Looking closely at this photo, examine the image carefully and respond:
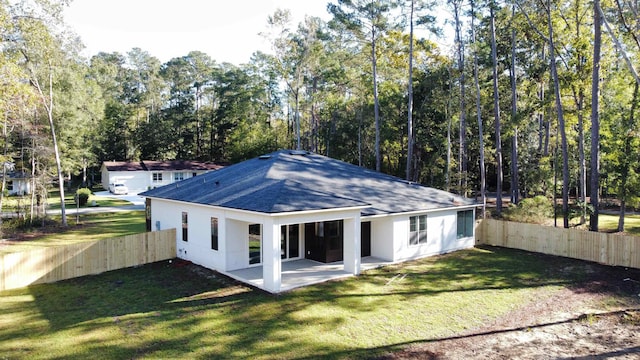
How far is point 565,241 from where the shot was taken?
17875 mm

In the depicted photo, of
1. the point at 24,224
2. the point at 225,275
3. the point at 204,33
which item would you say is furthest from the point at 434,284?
the point at 24,224

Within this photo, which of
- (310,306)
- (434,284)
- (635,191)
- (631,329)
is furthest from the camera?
(635,191)

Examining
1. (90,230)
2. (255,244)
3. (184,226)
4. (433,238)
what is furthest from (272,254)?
(90,230)

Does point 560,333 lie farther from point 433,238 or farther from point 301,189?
point 301,189

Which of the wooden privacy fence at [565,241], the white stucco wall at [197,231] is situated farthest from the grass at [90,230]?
the wooden privacy fence at [565,241]

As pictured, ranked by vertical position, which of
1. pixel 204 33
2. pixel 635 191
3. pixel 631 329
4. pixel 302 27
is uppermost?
pixel 302 27

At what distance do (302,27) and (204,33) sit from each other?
18274 mm

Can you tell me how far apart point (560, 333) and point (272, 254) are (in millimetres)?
7460

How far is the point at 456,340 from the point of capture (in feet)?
32.0

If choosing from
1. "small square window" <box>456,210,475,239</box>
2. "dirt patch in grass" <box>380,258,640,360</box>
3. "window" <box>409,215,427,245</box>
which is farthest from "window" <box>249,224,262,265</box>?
"small square window" <box>456,210,475,239</box>

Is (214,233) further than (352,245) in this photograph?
Yes

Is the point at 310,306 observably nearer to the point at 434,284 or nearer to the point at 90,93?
the point at 434,284

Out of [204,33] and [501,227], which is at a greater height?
[204,33]

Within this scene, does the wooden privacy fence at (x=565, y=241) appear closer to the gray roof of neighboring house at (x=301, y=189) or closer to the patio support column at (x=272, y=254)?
the gray roof of neighboring house at (x=301, y=189)
